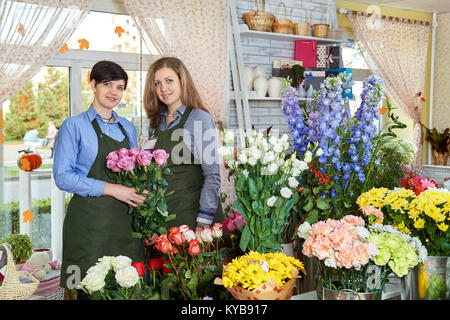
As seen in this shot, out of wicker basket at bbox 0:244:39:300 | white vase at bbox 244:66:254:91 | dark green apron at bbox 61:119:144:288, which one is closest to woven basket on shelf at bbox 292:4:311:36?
white vase at bbox 244:66:254:91

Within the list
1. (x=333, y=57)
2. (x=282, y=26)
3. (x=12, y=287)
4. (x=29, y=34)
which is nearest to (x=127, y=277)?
(x=12, y=287)

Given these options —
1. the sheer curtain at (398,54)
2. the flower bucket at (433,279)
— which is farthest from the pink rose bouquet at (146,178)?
the sheer curtain at (398,54)

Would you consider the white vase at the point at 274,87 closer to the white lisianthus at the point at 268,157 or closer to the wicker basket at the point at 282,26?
the wicker basket at the point at 282,26

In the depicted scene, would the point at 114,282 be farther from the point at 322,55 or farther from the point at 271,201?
the point at 322,55

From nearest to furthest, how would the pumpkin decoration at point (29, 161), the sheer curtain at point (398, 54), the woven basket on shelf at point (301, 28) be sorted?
the pumpkin decoration at point (29, 161) → the woven basket on shelf at point (301, 28) → the sheer curtain at point (398, 54)

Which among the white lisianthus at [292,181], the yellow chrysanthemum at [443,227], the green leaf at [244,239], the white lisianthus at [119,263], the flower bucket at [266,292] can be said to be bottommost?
the flower bucket at [266,292]

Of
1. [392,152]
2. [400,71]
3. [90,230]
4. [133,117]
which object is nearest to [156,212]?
[90,230]

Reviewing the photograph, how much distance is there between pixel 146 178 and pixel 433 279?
1.07 m

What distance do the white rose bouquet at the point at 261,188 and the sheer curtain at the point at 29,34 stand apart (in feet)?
8.68

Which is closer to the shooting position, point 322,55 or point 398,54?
point 322,55

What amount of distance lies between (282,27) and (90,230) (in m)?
3.33

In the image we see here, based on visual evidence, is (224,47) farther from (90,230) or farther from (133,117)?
(90,230)

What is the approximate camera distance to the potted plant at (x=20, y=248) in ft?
11.0

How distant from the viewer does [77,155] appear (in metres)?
2.01
